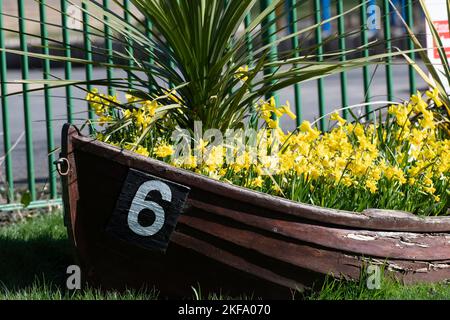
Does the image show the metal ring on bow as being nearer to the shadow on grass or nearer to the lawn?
the lawn

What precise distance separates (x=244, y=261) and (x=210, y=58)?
887 millimetres

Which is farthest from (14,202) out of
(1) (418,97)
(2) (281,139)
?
(1) (418,97)

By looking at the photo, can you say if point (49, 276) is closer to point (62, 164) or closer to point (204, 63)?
point (62, 164)

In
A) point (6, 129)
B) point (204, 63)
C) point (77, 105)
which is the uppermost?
point (77, 105)

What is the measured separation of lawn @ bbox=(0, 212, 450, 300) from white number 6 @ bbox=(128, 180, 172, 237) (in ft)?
0.86

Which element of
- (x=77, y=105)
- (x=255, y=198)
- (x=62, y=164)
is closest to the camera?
(x=255, y=198)

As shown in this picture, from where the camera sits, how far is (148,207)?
344 cm

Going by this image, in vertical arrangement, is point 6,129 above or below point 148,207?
above

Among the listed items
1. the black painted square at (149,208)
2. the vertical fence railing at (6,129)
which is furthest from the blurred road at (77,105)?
the black painted square at (149,208)

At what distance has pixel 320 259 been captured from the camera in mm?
3504

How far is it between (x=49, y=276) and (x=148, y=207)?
38.7 inches

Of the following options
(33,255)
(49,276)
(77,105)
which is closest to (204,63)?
(49,276)

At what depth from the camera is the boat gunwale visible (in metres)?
3.40
